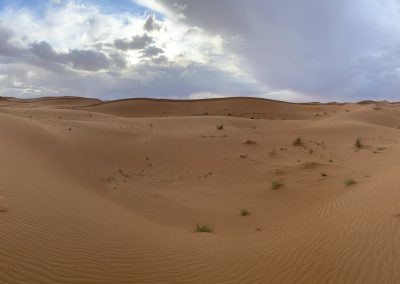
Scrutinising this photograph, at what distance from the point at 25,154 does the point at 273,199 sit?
8.54 metres

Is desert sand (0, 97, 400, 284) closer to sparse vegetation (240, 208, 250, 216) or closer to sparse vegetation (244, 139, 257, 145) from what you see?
sparse vegetation (244, 139, 257, 145)

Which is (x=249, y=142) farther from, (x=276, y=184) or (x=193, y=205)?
(x=193, y=205)

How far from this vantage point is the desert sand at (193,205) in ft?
21.0

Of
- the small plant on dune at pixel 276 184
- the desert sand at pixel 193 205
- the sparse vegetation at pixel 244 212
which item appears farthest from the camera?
the small plant on dune at pixel 276 184

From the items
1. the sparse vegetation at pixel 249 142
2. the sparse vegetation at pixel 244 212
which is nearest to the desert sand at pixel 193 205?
the sparse vegetation at pixel 249 142

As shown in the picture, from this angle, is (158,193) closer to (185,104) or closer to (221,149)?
(221,149)

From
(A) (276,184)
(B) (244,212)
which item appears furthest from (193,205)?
(A) (276,184)

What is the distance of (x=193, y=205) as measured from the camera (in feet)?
42.4

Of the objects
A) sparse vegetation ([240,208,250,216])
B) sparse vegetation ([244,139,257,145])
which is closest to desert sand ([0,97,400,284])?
sparse vegetation ([244,139,257,145])

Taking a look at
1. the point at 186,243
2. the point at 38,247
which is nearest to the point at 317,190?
the point at 186,243

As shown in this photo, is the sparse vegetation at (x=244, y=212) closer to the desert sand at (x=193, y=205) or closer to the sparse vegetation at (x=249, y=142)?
the desert sand at (x=193, y=205)

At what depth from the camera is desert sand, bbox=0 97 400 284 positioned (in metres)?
6.40

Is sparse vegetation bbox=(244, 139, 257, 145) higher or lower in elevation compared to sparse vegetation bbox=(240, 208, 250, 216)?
higher

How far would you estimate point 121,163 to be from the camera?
17.5 metres
